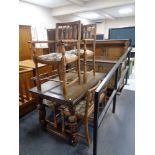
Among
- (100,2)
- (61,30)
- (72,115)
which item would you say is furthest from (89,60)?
(100,2)

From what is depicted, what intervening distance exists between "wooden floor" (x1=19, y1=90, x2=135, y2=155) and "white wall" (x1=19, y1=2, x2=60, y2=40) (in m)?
3.57

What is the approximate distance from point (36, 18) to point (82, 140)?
185 inches

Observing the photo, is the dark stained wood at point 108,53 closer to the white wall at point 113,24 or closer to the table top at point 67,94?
the table top at point 67,94

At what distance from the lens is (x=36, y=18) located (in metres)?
5.19

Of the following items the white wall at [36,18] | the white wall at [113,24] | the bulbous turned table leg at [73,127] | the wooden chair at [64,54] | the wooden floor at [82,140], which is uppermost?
the white wall at [113,24]

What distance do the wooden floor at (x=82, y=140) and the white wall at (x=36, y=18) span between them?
3570 mm

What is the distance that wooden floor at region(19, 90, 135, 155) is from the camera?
165 centimetres

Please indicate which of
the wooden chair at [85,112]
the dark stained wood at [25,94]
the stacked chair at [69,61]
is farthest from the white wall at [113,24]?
the wooden chair at [85,112]

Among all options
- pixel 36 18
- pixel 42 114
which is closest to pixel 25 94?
pixel 42 114

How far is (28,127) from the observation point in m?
2.07

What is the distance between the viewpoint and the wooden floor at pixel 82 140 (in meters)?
1.65

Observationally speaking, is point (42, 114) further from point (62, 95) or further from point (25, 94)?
point (25, 94)

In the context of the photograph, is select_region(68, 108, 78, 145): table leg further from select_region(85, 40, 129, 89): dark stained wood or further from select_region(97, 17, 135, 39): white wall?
select_region(97, 17, 135, 39): white wall

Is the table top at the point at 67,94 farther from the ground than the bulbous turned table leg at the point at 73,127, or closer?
farther from the ground
